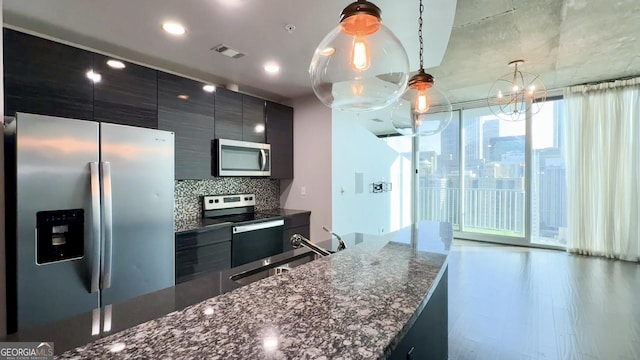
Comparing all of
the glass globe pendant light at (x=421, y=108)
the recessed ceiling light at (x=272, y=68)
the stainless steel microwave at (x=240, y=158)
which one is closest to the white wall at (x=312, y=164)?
the stainless steel microwave at (x=240, y=158)

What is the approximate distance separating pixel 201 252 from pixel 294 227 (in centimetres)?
131

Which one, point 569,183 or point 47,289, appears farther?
point 569,183

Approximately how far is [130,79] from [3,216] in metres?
1.38

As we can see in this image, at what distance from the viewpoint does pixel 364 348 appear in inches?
26.4

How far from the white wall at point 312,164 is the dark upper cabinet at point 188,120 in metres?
1.31

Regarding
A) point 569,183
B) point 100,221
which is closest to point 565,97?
point 569,183

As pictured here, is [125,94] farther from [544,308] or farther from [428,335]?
[544,308]

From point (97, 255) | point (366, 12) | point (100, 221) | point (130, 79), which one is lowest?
point (97, 255)

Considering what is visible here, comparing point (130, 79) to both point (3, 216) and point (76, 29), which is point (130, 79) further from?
point (3, 216)

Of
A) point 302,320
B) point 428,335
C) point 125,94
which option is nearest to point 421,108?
point 428,335

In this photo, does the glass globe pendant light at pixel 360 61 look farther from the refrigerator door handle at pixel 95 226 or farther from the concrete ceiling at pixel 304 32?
the refrigerator door handle at pixel 95 226

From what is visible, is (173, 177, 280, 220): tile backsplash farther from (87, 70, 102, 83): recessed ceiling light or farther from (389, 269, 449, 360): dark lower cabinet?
(389, 269, 449, 360): dark lower cabinet

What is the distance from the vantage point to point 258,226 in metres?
3.26

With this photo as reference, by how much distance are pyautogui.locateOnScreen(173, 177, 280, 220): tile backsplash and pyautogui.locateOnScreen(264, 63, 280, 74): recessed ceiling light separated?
1441 mm
